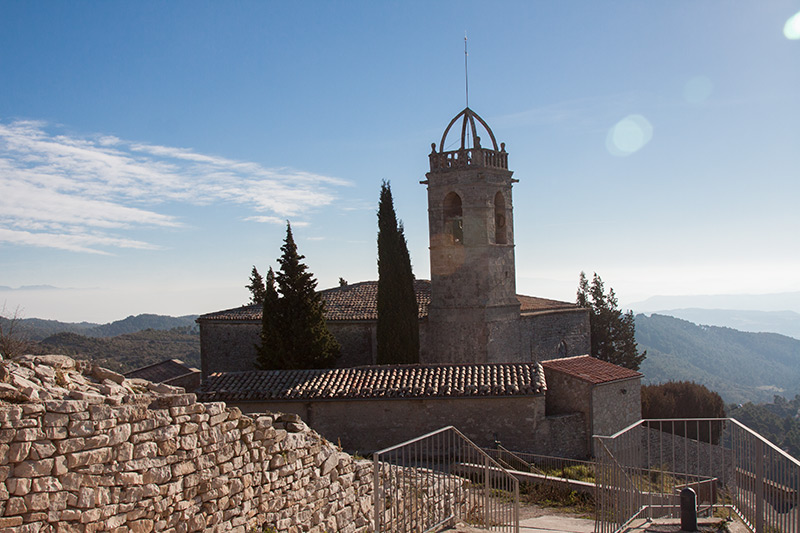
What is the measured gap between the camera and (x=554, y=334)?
1153 inches

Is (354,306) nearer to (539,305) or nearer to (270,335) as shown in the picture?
(270,335)

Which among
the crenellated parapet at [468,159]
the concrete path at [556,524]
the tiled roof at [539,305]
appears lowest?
the concrete path at [556,524]

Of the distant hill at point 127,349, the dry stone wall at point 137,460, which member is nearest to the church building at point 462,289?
the dry stone wall at point 137,460

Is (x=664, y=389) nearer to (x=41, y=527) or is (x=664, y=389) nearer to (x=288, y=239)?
(x=288, y=239)

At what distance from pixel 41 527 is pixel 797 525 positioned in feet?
22.3

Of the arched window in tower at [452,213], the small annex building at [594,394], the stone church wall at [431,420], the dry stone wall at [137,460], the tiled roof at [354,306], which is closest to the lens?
the dry stone wall at [137,460]

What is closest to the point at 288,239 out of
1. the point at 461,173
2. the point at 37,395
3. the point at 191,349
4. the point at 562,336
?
the point at 461,173

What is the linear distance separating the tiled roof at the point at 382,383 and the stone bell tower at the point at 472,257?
4.31 m

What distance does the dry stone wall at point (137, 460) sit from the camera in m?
5.36

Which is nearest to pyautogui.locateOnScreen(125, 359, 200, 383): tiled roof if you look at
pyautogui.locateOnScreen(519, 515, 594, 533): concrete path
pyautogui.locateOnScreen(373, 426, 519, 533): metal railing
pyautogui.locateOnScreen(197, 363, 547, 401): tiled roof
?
pyautogui.locateOnScreen(197, 363, 547, 401): tiled roof

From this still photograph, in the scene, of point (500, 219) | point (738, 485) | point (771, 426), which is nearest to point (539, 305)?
point (500, 219)

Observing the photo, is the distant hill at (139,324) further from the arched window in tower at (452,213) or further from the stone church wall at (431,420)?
the stone church wall at (431,420)

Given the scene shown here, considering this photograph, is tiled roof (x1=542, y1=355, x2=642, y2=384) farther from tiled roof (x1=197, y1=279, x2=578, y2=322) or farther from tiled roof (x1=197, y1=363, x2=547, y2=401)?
tiled roof (x1=197, y1=279, x2=578, y2=322)

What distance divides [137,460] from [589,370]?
19340 millimetres
